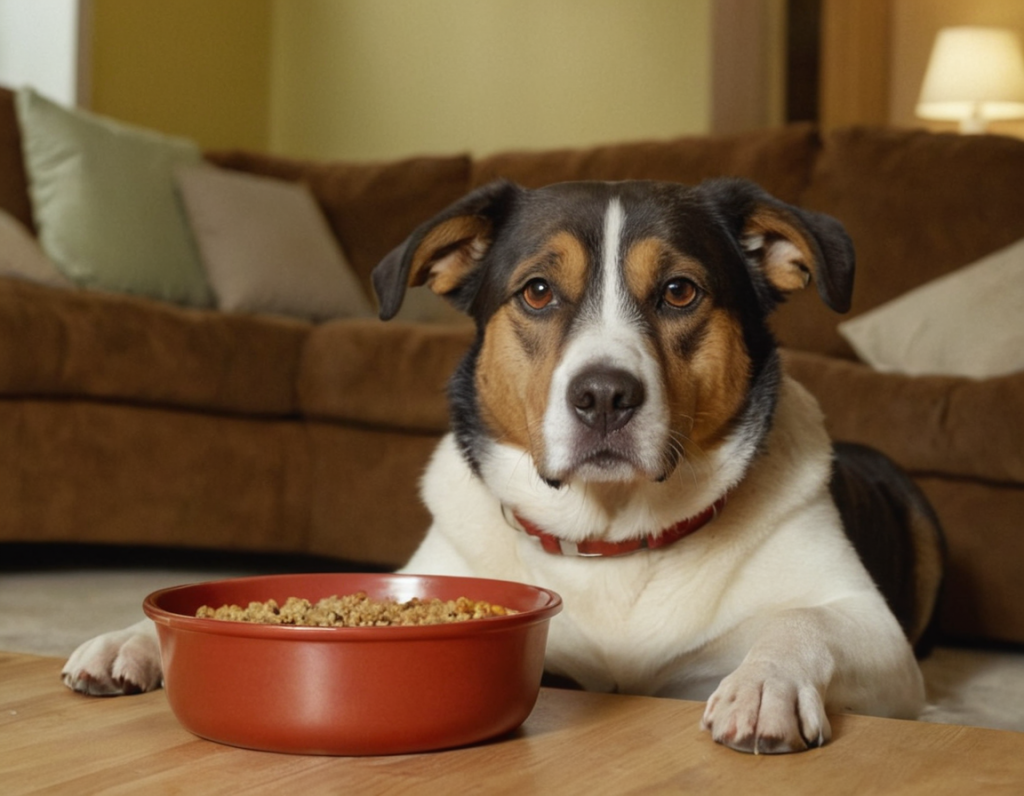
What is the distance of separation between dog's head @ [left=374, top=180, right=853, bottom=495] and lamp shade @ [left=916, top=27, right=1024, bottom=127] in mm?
4578

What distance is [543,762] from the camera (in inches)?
43.2

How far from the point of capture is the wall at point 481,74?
20.2 ft

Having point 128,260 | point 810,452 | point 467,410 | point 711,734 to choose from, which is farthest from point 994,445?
point 128,260

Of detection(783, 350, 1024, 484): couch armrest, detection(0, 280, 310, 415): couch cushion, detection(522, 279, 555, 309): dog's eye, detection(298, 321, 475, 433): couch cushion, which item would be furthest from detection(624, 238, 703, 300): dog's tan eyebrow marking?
detection(0, 280, 310, 415): couch cushion

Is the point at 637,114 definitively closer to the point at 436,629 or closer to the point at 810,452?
the point at 810,452

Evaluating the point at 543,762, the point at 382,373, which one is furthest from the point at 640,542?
the point at 382,373

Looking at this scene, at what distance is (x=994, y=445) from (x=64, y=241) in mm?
2948

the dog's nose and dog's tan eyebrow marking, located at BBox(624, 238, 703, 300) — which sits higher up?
dog's tan eyebrow marking, located at BBox(624, 238, 703, 300)

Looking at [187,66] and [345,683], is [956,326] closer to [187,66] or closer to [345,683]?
[345,683]

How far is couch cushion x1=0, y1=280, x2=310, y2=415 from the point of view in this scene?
3.22 meters

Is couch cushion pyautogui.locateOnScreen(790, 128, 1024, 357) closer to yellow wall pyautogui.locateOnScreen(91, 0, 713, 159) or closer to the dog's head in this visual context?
the dog's head

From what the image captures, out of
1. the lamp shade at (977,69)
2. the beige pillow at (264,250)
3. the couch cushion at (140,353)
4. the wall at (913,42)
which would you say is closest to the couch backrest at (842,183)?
the beige pillow at (264,250)

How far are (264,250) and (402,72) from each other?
106 inches

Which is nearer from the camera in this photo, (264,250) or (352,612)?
(352,612)
